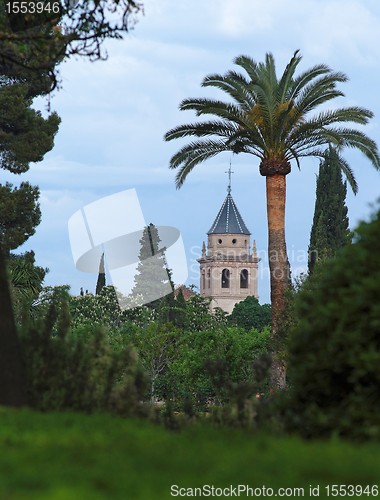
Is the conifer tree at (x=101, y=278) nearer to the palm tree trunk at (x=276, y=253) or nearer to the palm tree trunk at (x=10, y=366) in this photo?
the palm tree trunk at (x=276, y=253)

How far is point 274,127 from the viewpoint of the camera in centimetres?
3075

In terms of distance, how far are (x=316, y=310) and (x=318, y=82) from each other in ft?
76.4

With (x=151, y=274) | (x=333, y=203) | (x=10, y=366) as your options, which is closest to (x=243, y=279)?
(x=151, y=274)

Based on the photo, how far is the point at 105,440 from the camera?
22.2ft

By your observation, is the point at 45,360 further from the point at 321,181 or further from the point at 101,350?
the point at 321,181

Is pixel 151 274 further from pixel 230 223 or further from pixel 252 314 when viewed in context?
pixel 230 223

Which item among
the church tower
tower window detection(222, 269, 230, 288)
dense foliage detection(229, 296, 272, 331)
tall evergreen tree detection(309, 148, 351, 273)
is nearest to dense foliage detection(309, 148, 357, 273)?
tall evergreen tree detection(309, 148, 351, 273)

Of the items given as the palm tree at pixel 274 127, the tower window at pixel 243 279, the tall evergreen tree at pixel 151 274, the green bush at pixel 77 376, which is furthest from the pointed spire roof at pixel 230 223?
the green bush at pixel 77 376

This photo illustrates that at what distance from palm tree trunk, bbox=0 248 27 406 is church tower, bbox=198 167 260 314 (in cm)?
16965

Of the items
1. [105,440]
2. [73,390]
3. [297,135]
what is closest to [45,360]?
[73,390]

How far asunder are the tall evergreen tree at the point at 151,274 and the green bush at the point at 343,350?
8979 cm

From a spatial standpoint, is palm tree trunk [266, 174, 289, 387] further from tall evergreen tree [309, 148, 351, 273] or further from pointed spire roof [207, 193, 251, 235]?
pointed spire roof [207, 193, 251, 235]

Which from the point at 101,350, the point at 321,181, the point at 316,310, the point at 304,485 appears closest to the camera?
the point at 304,485

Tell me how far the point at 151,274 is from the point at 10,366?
310ft
